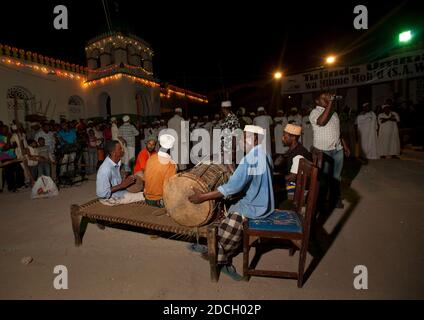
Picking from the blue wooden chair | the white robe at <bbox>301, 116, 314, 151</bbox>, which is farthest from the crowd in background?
the blue wooden chair

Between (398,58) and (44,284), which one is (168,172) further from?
(398,58)

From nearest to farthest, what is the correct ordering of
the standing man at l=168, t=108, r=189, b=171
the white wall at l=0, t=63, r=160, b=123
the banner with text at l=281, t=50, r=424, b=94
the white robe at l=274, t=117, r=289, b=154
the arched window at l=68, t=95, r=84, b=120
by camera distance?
the standing man at l=168, t=108, r=189, b=171 → the banner with text at l=281, t=50, r=424, b=94 → the white robe at l=274, t=117, r=289, b=154 → the white wall at l=0, t=63, r=160, b=123 → the arched window at l=68, t=95, r=84, b=120

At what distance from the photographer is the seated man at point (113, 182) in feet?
12.2

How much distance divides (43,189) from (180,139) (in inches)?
189

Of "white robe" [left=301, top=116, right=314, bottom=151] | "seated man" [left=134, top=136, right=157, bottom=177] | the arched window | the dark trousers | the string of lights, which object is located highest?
the string of lights

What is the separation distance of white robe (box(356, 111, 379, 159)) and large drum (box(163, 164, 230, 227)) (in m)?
8.65

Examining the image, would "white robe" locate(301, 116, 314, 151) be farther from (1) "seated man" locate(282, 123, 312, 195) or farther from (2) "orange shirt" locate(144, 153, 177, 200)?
(2) "orange shirt" locate(144, 153, 177, 200)

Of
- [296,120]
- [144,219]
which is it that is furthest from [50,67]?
[144,219]

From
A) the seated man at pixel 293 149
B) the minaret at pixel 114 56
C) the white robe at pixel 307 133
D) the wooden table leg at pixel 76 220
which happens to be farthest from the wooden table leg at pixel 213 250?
the minaret at pixel 114 56

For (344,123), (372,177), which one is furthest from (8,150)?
(344,123)

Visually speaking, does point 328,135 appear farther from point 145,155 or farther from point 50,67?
point 50,67

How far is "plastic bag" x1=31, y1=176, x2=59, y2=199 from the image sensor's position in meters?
6.37

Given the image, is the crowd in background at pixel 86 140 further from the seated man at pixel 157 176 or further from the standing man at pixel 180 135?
the seated man at pixel 157 176

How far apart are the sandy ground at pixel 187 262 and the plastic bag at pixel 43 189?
1418mm
